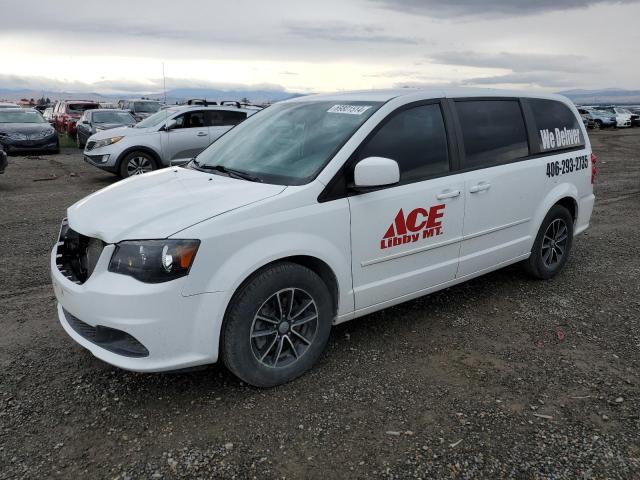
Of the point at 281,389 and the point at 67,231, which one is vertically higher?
the point at 67,231

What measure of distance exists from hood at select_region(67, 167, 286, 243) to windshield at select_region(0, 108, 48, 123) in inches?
604

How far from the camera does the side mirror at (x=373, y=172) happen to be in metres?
3.29

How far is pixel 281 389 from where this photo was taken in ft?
11.0

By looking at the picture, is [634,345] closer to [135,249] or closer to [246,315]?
[246,315]

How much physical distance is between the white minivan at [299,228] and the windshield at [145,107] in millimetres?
19918

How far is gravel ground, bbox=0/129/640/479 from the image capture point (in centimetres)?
271

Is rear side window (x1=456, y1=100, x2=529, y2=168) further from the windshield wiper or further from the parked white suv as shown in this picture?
the parked white suv

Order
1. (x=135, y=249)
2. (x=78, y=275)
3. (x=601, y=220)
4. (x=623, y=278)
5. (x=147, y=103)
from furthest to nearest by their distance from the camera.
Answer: (x=147, y=103) < (x=601, y=220) < (x=623, y=278) < (x=78, y=275) < (x=135, y=249)

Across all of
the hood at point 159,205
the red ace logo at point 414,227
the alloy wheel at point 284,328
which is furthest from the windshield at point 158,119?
the alloy wheel at point 284,328

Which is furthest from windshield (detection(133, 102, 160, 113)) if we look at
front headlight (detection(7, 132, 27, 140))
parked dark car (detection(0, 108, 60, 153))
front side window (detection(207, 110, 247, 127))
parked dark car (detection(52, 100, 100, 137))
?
front side window (detection(207, 110, 247, 127))

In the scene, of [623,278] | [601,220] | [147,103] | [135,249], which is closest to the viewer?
[135,249]

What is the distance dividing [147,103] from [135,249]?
72.7ft

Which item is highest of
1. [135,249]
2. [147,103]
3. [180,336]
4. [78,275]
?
[147,103]

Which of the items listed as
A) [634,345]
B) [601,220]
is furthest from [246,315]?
[601,220]
